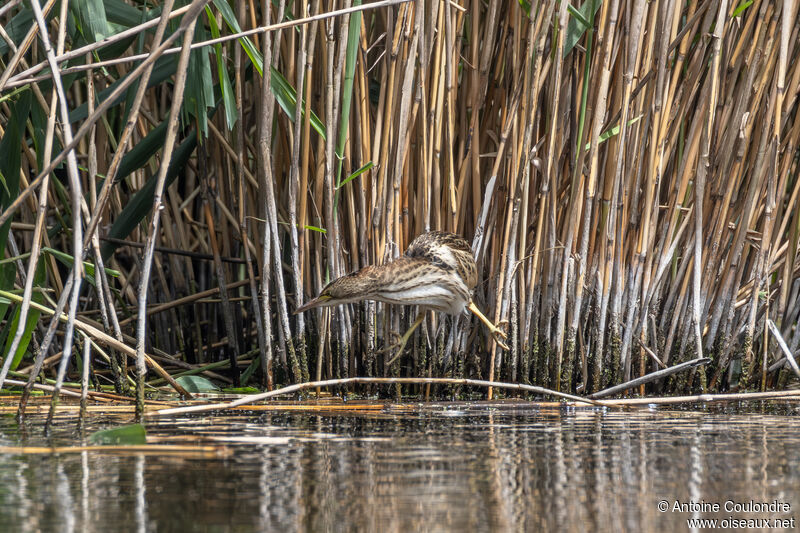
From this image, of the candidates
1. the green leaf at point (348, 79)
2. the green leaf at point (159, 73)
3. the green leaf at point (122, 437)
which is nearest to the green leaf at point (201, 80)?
the green leaf at point (159, 73)

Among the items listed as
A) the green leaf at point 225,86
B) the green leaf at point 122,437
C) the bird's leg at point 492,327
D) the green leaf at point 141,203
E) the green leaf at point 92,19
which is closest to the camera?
the green leaf at point 122,437

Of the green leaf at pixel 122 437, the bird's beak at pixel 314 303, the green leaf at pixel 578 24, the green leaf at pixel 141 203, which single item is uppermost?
the green leaf at pixel 578 24

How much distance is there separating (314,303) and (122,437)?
5.64ft

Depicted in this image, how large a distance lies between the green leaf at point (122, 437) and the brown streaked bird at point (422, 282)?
5.50 feet

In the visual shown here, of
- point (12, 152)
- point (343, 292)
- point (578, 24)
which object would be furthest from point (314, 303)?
point (578, 24)

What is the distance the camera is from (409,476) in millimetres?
2496

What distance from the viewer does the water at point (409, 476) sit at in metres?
2.06

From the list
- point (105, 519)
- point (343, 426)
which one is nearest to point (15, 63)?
point (343, 426)

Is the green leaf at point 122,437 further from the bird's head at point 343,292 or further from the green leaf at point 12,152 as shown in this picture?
the bird's head at point 343,292

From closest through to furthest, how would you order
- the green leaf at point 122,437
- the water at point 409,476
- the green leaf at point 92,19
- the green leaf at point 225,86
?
1. the water at point 409,476
2. the green leaf at point 122,437
3. the green leaf at point 92,19
4. the green leaf at point 225,86

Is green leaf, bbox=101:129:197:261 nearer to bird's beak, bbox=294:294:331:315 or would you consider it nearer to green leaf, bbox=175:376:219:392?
green leaf, bbox=175:376:219:392

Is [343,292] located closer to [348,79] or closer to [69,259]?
[348,79]

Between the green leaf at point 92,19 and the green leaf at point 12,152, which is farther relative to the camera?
the green leaf at point 12,152

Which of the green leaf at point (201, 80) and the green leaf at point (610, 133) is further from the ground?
the green leaf at point (201, 80)
